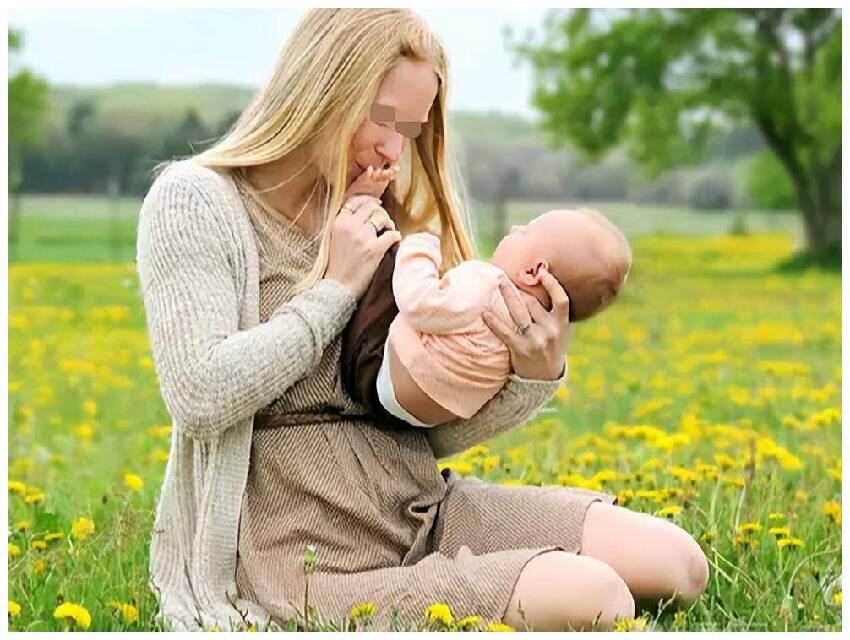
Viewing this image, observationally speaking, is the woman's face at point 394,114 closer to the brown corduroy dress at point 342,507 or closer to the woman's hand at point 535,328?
the brown corduroy dress at point 342,507

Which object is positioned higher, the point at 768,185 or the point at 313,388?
the point at 313,388

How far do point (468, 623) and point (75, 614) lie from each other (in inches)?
26.8

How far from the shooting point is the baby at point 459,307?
263cm

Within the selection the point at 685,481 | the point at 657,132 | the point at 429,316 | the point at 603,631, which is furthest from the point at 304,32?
the point at 657,132

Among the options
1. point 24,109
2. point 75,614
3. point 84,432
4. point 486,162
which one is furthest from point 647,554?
point 24,109

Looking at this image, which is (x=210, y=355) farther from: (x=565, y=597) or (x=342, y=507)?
(x=565, y=597)

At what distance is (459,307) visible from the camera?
103 inches

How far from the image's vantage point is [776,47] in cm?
1970

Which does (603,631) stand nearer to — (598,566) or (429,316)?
(598,566)

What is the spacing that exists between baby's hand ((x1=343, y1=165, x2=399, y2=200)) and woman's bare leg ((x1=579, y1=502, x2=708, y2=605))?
0.75 meters

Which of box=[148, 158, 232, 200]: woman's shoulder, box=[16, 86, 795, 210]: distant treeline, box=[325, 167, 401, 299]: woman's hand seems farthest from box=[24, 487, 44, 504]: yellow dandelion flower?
box=[16, 86, 795, 210]: distant treeline

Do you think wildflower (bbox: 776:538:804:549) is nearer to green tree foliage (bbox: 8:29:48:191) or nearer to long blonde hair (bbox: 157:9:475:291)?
long blonde hair (bbox: 157:9:475:291)

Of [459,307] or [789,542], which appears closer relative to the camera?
[459,307]

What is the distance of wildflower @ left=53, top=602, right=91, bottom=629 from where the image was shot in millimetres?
2520
